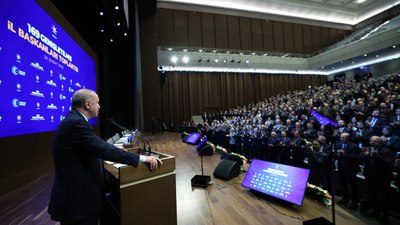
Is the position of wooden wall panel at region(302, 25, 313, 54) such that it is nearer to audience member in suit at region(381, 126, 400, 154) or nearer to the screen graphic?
audience member in suit at region(381, 126, 400, 154)

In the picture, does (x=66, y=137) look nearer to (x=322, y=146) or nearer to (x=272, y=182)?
(x=272, y=182)

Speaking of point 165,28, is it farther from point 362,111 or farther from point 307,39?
point 362,111

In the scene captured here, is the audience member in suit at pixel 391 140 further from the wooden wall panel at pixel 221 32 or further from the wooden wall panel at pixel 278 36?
the wooden wall panel at pixel 278 36

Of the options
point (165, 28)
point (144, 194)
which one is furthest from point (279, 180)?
point (165, 28)

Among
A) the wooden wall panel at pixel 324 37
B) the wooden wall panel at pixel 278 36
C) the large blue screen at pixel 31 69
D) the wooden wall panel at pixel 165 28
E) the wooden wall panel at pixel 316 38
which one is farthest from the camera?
the wooden wall panel at pixel 324 37

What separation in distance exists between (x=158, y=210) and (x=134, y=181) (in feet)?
0.75

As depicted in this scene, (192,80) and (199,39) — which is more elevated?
(199,39)

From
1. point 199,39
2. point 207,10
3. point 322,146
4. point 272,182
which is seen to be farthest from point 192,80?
point 272,182

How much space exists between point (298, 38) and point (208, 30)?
660 centimetres

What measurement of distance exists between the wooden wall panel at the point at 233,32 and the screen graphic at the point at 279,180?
12620mm

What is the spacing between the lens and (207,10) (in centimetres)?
1344

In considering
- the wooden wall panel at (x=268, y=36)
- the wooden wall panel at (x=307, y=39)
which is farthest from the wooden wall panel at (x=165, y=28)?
the wooden wall panel at (x=307, y=39)

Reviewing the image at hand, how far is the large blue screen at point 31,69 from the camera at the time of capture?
2275 mm

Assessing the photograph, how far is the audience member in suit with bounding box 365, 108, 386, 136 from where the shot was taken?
4.37m
